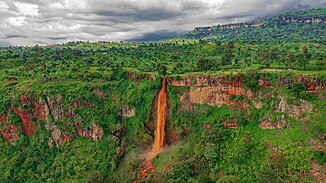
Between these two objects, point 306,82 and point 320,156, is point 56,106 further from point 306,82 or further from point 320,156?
point 320,156

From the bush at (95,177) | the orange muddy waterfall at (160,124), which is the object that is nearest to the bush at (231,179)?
the orange muddy waterfall at (160,124)

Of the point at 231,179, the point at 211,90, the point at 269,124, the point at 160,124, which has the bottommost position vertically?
the point at 231,179

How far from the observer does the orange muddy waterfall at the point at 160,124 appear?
1876 inches

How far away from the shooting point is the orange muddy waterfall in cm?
4766

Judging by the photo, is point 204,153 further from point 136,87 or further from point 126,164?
point 136,87

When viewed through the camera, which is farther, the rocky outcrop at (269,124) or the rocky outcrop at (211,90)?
the rocky outcrop at (211,90)

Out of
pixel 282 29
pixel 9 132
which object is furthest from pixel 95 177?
pixel 282 29

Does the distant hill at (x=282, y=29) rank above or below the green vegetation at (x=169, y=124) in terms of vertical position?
above

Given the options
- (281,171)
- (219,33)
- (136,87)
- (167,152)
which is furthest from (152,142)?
(219,33)

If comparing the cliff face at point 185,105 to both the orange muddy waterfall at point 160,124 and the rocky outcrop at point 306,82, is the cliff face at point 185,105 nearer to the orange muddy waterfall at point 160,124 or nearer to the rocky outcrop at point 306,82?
the rocky outcrop at point 306,82

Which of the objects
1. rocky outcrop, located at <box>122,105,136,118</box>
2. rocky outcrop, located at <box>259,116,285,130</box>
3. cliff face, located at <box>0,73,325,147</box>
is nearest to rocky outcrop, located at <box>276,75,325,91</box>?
cliff face, located at <box>0,73,325,147</box>

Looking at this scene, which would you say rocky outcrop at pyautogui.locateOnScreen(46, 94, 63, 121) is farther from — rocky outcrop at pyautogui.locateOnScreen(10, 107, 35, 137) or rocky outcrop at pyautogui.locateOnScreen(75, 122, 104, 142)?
rocky outcrop at pyautogui.locateOnScreen(10, 107, 35, 137)

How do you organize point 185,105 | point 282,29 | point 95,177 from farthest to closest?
1. point 282,29
2. point 185,105
3. point 95,177

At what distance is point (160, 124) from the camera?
48750mm
